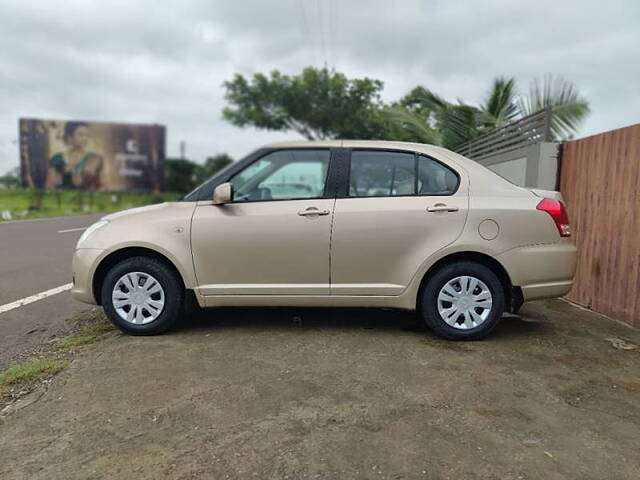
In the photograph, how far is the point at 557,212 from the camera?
3941mm

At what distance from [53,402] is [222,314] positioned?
197 cm

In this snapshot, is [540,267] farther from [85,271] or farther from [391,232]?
[85,271]

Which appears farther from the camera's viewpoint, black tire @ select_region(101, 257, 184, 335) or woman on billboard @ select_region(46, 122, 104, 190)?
woman on billboard @ select_region(46, 122, 104, 190)

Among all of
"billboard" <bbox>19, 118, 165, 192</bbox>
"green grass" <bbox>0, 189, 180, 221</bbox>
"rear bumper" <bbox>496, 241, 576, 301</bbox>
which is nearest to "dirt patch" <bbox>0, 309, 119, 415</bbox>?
"rear bumper" <bbox>496, 241, 576, 301</bbox>

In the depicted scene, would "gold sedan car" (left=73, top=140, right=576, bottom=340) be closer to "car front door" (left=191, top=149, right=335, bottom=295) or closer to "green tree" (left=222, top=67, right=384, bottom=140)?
"car front door" (left=191, top=149, right=335, bottom=295)

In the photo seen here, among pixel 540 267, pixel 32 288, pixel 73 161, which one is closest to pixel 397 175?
pixel 540 267

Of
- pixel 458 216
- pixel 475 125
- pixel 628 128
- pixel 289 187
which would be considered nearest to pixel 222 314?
pixel 289 187

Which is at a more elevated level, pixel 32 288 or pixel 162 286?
pixel 162 286

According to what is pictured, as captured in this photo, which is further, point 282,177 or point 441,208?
point 282,177

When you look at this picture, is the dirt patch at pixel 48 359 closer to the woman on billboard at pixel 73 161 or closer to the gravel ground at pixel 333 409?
the gravel ground at pixel 333 409

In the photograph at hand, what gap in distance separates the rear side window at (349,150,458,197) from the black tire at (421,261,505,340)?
0.65m

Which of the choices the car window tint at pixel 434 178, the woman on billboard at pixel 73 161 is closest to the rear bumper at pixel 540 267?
the car window tint at pixel 434 178

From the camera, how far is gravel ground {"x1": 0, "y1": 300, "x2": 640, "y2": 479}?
88.5 inches

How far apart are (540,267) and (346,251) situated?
1586 mm
